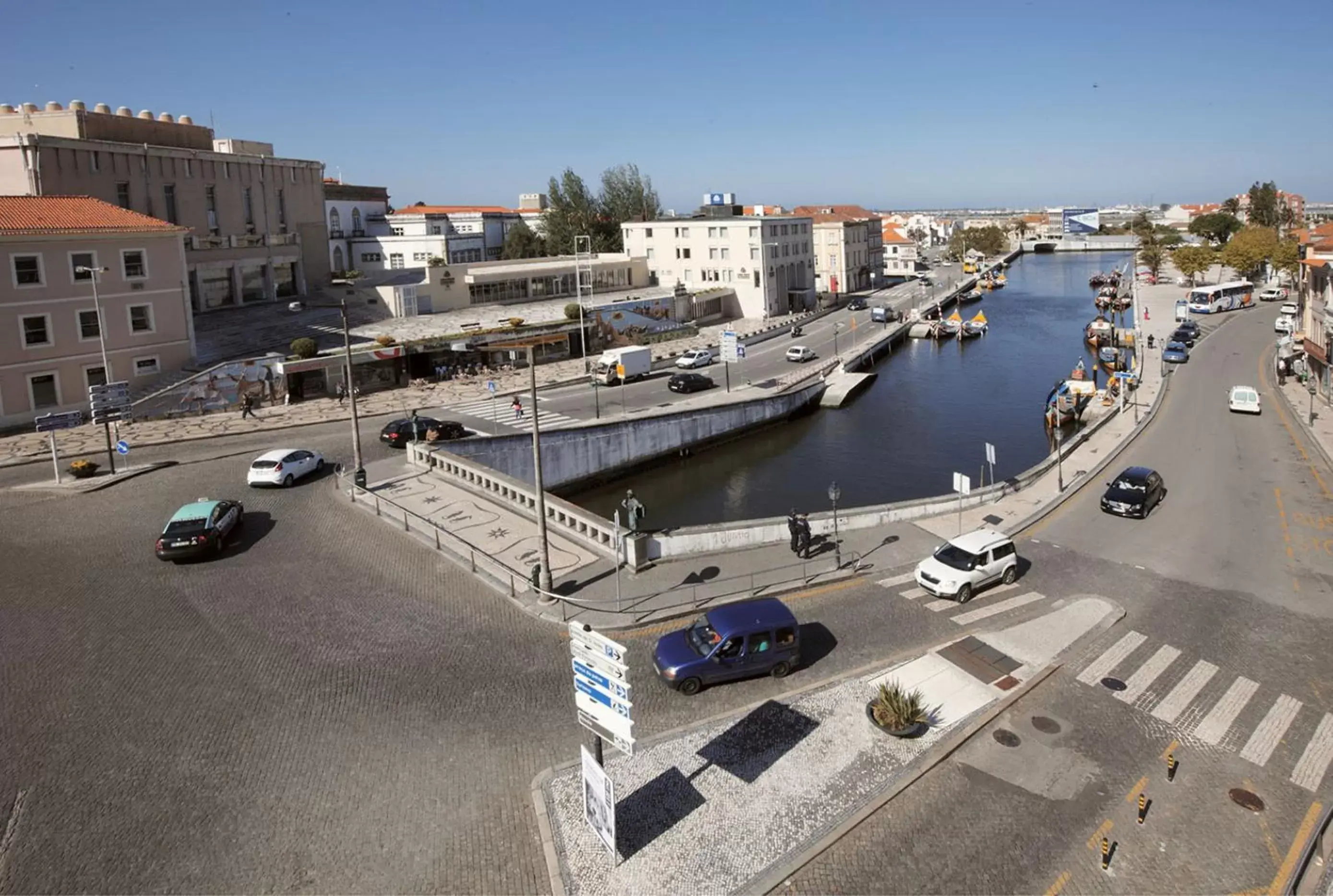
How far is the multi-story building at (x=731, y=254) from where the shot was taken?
84.7 m

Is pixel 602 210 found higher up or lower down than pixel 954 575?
higher up

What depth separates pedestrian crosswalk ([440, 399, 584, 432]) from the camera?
4109cm

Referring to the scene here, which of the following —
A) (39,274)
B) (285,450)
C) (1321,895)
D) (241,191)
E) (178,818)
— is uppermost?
(241,191)

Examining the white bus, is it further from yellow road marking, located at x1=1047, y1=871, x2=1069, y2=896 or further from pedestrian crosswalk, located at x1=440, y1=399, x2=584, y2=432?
yellow road marking, located at x1=1047, y1=871, x2=1069, y2=896

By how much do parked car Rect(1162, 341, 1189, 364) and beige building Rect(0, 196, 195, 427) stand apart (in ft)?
197

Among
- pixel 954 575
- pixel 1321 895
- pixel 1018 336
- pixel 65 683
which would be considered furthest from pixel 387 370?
pixel 1018 336

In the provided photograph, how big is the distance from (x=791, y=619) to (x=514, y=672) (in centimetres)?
572

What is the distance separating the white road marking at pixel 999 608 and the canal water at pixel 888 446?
12247 millimetres

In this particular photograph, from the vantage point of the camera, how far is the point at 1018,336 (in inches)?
3497


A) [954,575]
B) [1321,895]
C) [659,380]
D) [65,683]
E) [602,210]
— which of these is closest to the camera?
[1321,895]

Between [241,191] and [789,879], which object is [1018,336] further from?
[789,879]

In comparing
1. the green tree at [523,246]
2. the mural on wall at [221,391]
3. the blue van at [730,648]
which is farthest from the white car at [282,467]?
the green tree at [523,246]

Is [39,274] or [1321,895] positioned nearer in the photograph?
[1321,895]

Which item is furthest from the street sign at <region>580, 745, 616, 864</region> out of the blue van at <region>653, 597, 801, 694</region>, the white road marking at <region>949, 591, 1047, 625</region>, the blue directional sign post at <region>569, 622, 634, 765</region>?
the white road marking at <region>949, 591, 1047, 625</region>
